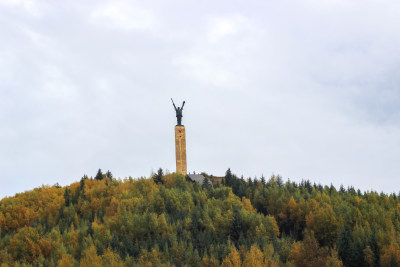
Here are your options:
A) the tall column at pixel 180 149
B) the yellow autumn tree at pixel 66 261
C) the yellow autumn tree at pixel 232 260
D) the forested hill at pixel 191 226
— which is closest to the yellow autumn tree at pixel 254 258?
the forested hill at pixel 191 226

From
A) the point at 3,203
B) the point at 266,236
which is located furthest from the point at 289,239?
the point at 3,203

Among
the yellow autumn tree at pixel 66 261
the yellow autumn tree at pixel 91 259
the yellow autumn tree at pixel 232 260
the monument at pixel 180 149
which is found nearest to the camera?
the yellow autumn tree at pixel 232 260

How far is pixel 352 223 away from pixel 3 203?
69.2 metres

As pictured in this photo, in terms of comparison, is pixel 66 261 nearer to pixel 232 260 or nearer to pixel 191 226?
pixel 191 226

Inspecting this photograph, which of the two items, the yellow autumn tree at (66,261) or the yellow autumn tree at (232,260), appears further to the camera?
the yellow autumn tree at (66,261)

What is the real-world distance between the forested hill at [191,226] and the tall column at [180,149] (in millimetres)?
2648

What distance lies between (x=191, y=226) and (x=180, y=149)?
24937mm

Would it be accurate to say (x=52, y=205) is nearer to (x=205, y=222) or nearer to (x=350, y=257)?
(x=205, y=222)

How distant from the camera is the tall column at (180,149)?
3546 inches

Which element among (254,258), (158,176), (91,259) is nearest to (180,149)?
(158,176)

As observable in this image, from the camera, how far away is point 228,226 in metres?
69.1

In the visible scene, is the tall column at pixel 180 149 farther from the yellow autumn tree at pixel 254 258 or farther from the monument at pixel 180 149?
the yellow autumn tree at pixel 254 258

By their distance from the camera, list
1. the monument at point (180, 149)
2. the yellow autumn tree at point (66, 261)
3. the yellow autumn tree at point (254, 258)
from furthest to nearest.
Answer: the monument at point (180, 149)
the yellow autumn tree at point (66, 261)
the yellow autumn tree at point (254, 258)

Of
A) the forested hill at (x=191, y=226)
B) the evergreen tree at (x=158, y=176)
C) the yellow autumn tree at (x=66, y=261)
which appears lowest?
the yellow autumn tree at (x=66, y=261)
